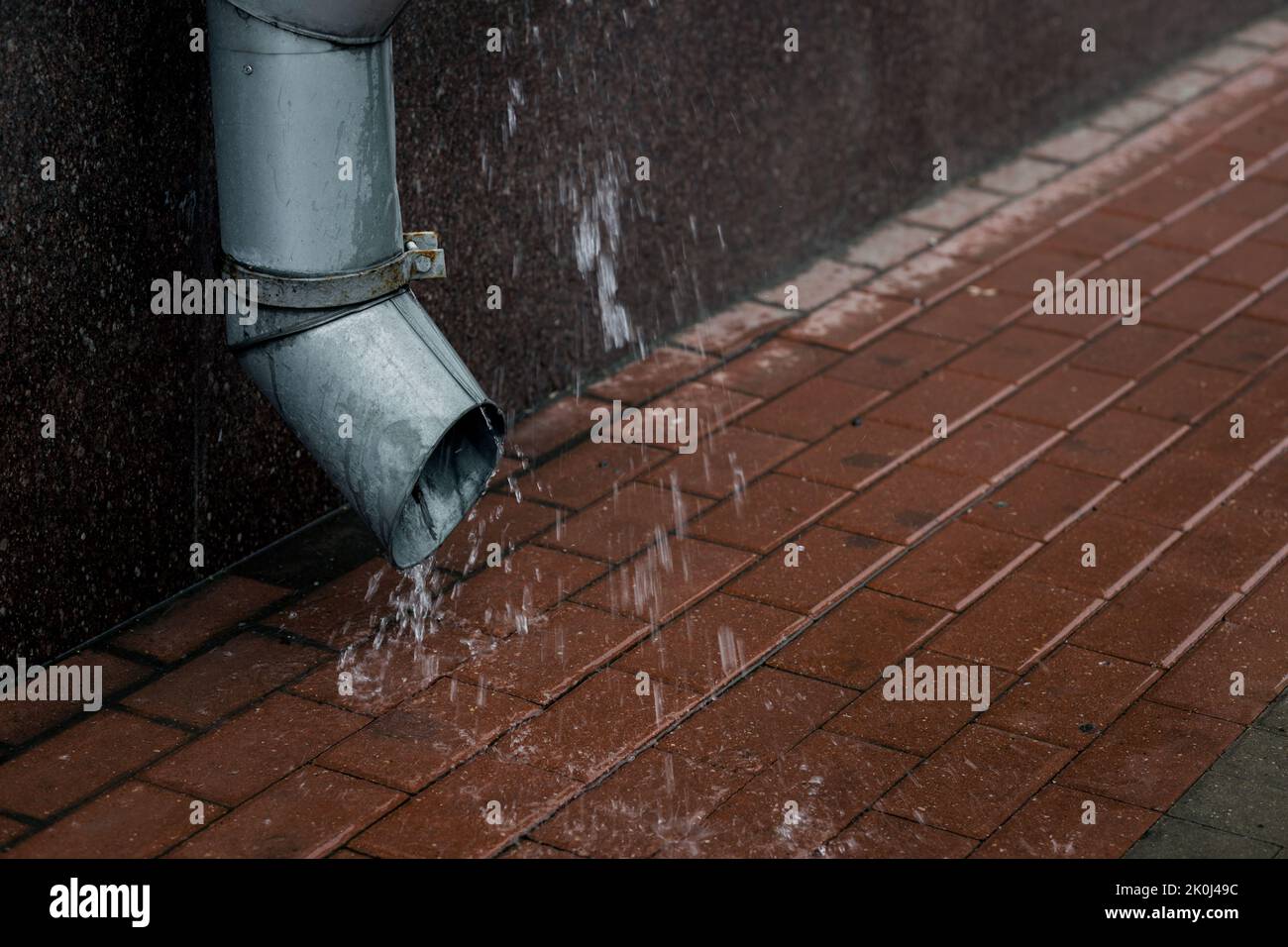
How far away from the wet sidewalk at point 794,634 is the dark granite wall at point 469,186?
0.24m

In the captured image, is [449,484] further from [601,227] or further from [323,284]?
[601,227]

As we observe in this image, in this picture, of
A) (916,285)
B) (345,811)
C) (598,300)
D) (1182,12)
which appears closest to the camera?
(345,811)

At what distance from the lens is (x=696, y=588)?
4691 mm

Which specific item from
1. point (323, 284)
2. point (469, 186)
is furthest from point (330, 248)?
point (469, 186)

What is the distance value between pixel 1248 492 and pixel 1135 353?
0.95 m

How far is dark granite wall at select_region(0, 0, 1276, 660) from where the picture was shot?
13.5ft

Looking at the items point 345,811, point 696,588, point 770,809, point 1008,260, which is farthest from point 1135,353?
point 345,811

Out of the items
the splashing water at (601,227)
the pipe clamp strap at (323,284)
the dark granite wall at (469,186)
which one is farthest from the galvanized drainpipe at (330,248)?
the splashing water at (601,227)

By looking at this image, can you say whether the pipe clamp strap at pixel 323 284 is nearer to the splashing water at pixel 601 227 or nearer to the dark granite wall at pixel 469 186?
the dark granite wall at pixel 469 186

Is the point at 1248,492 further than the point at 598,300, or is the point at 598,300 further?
the point at 598,300

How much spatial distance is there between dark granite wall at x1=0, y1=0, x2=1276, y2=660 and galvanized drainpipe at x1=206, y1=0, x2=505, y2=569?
285mm

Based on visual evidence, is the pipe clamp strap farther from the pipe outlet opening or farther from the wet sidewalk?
the wet sidewalk

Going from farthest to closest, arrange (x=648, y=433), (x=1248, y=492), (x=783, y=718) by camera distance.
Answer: (x=648, y=433) → (x=1248, y=492) → (x=783, y=718)
